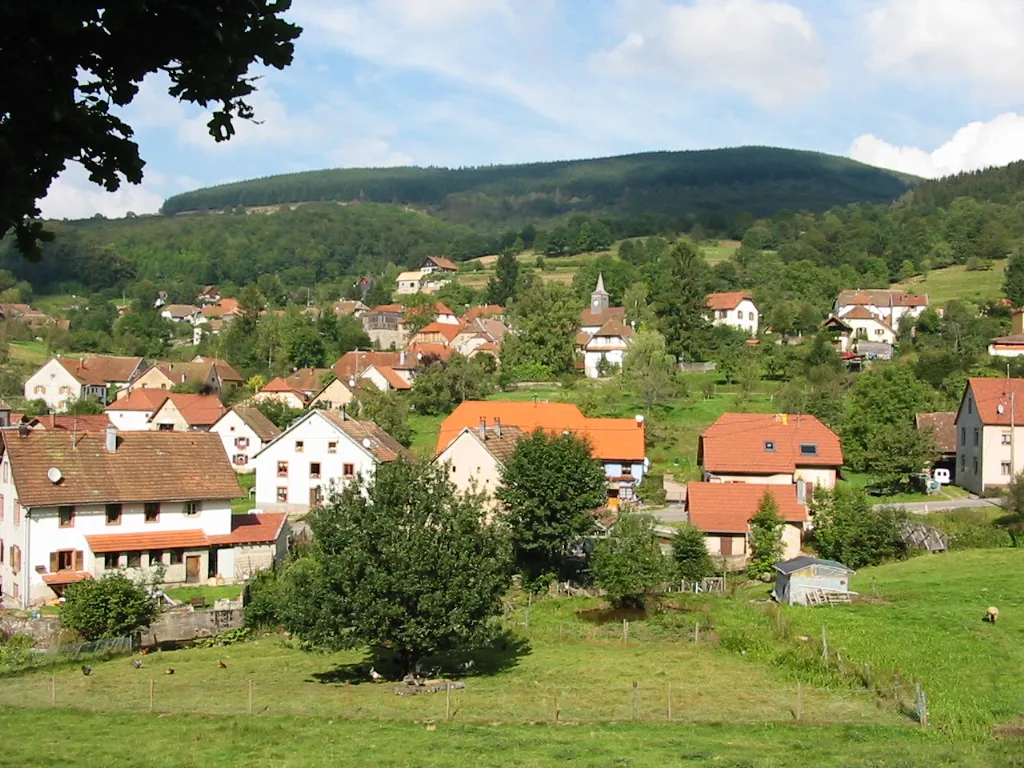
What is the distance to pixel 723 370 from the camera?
84188mm

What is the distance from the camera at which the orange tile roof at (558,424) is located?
5509 centimetres

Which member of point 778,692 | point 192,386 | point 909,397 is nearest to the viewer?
point 778,692

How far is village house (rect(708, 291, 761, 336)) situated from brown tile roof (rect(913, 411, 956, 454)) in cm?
4903

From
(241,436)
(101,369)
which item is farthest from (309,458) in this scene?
(101,369)

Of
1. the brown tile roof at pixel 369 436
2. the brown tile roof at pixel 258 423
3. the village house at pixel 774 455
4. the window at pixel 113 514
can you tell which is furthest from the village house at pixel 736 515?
the brown tile roof at pixel 258 423

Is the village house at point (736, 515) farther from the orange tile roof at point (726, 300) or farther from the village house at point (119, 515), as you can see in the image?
the orange tile roof at point (726, 300)

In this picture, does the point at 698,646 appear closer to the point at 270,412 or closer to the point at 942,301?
the point at 270,412

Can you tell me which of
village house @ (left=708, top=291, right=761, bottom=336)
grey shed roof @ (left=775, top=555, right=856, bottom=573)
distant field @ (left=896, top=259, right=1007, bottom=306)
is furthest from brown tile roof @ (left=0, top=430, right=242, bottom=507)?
distant field @ (left=896, top=259, right=1007, bottom=306)

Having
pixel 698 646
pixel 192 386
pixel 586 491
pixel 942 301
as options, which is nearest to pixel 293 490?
pixel 586 491

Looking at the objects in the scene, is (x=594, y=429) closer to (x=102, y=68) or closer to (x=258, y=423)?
(x=258, y=423)

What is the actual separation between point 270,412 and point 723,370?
36964 millimetres

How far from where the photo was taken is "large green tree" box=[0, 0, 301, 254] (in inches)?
225

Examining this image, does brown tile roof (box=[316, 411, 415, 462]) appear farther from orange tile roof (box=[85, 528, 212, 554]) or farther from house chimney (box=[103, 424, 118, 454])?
house chimney (box=[103, 424, 118, 454])

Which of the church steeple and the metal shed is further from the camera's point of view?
the church steeple
